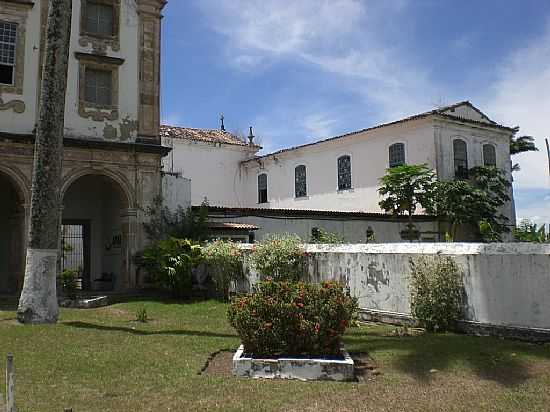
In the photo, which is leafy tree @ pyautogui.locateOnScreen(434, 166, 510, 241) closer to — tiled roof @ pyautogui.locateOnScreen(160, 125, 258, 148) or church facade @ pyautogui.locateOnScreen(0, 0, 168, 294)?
church facade @ pyautogui.locateOnScreen(0, 0, 168, 294)

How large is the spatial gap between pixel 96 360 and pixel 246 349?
7.01 feet

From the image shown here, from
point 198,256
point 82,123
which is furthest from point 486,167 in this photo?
point 82,123

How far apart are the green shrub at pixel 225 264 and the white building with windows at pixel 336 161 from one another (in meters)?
4.25

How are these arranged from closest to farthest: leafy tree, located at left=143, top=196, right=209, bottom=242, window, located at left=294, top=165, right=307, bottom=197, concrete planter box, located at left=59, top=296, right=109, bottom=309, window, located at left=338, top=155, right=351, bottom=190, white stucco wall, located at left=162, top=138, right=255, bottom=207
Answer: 1. concrete planter box, located at left=59, top=296, right=109, bottom=309
2. leafy tree, located at left=143, top=196, right=209, bottom=242
3. window, located at left=338, top=155, right=351, bottom=190
4. window, located at left=294, top=165, right=307, bottom=197
5. white stucco wall, located at left=162, top=138, right=255, bottom=207

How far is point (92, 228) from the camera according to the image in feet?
67.4

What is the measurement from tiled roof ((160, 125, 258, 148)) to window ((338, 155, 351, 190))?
7.31 metres

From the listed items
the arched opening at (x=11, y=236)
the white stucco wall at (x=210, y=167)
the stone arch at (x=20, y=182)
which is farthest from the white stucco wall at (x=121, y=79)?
the white stucco wall at (x=210, y=167)

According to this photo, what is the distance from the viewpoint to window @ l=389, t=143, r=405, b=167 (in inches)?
1037

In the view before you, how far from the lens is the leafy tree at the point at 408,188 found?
24047mm

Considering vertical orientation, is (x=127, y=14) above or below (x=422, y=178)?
above

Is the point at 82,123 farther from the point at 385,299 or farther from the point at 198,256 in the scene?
the point at 385,299

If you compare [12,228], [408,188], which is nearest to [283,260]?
[12,228]

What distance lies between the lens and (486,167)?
26.6m

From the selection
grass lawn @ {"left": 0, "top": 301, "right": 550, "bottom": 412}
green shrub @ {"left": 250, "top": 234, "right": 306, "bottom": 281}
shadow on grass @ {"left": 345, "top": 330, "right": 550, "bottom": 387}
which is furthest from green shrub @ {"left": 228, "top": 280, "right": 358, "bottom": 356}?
green shrub @ {"left": 250, "top": 234, "right": 306, "bottom": 281}
